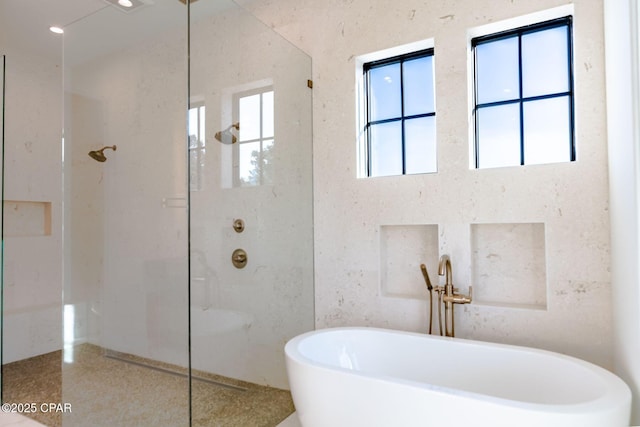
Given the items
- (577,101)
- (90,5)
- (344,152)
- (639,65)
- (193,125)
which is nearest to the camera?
(639,65)

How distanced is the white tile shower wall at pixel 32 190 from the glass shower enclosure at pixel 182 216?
1.04 m

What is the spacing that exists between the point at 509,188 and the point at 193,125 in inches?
71.0

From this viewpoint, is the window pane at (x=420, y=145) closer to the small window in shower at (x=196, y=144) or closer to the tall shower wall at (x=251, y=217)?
the tall shower wall at (x=251, y=217)

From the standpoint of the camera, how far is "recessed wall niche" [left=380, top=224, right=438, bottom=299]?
2.22 metres

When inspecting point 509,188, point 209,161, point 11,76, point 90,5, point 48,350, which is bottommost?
point 48,350

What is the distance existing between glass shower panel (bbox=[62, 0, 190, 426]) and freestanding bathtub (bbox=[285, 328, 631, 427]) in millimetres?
1000

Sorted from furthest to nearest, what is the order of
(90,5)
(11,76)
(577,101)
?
(11,76), (90,5), (577,101)

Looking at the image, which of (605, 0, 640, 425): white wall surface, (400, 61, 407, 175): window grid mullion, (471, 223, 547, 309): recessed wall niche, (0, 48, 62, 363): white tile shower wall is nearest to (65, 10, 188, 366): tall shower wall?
(0, 48, 62, 363): white tile shower wall

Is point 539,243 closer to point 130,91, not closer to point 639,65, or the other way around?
point 639,65

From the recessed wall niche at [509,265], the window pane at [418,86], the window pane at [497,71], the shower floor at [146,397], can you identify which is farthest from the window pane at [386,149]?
the shower floor at [146,397]

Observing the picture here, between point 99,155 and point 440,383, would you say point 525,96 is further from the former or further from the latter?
point 99,155

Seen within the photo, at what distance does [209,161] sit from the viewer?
2.14 meters

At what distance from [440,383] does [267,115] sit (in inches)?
70.8

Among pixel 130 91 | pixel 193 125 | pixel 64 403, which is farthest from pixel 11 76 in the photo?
pixel 64 403
